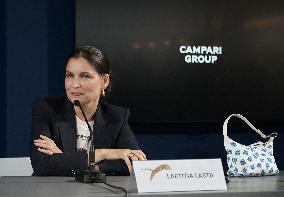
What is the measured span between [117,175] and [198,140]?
64.9 inches

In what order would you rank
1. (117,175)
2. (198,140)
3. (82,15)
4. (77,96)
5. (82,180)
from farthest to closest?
(198,140)
(82,15)
(77,96)
(117,175)
(82,180)

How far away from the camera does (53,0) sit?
4.07 m

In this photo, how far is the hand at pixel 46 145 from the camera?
275 centimetres

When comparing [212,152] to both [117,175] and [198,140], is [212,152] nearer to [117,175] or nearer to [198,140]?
[198,140]

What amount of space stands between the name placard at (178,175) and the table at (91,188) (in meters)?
0.04

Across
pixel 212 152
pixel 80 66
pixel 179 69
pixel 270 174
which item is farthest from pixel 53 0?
pixel 270 174

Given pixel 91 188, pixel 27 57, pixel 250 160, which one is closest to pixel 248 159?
pixel 250 160

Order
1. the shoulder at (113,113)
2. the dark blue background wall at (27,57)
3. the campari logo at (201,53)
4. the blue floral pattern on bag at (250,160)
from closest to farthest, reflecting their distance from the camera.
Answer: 1. the blue floral pattern on bag at (250,160)
2. the shoulder at (113,113)
3. the dark blue background wall at (27,57)
4. the campari logo at (201,53)

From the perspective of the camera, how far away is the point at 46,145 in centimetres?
277

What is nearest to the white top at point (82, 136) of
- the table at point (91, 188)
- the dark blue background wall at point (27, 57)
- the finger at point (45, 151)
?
the finger at point (45, 151)

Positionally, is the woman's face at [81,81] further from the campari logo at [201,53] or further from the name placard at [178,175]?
the campari logo at [201,53]

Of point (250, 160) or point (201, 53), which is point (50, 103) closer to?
point (250, 160)

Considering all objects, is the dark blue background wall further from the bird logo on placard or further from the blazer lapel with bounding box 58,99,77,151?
the bird logo on placard

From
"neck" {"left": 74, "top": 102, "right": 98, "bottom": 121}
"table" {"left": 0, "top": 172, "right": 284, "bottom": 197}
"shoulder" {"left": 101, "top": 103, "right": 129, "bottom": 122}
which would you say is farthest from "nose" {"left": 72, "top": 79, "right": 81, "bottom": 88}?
"table" {"left": 0, "top": 172, "right": 284, "bottom": 197}
